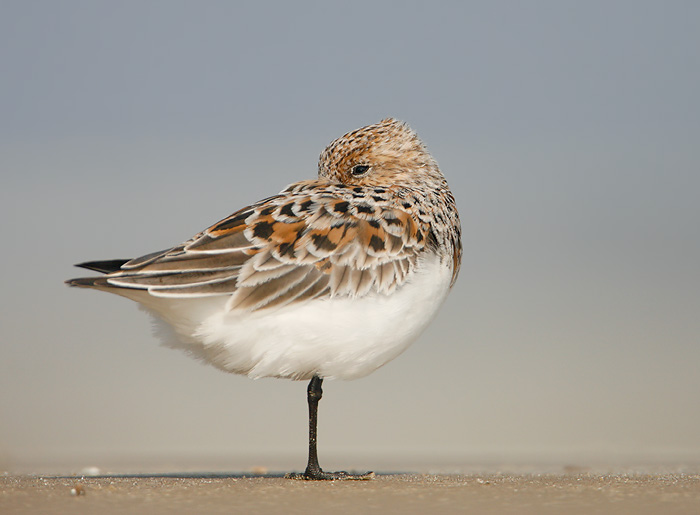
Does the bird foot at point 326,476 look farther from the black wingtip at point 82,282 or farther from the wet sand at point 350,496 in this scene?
the black wingtip at point 82,282

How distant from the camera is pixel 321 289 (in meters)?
Answer: 7.54

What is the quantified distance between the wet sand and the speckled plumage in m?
1.10

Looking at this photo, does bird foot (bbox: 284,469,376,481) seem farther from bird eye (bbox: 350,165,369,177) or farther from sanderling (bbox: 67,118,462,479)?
bird eye (bbox: 350,165,369,177)

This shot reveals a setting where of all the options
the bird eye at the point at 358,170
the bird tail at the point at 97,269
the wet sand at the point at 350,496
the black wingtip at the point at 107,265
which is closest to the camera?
the wet sand at the point at 350,496

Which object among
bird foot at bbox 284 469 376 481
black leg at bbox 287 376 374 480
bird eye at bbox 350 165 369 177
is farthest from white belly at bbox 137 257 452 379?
bird eye at bbox 350 165 369 177

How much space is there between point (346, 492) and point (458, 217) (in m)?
3.18

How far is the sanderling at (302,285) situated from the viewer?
7.48 m

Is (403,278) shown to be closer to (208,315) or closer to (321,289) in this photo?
(321,289)

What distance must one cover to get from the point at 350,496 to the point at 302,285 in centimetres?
178

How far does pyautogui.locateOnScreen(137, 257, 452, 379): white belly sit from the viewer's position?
749 centimetres

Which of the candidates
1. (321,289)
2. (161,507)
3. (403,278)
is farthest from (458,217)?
(161,507)

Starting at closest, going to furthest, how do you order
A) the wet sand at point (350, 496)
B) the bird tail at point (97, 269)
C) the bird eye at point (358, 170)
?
the wet sand at point (350, 496), the bird tail at point (97, 269), the bird eye at point (358, 170)

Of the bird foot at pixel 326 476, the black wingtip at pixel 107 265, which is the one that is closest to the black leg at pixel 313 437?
the bird foot at pixel 326 476

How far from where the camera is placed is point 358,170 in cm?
923
